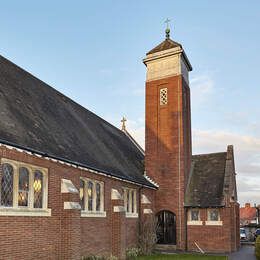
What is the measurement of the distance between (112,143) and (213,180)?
7.87 metres

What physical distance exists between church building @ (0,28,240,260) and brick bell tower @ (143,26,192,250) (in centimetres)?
8

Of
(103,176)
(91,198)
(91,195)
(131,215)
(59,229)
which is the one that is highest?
(103,176)

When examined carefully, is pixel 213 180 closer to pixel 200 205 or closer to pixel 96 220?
pixel 200 205

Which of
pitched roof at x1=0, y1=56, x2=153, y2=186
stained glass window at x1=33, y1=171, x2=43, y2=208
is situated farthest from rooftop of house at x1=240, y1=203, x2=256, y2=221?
stained glass window at x1=33, y1=171, x2=43, y2=208

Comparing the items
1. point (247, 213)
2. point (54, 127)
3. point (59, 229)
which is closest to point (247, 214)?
point (247, 213)

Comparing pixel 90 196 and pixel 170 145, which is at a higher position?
pixel 170 145

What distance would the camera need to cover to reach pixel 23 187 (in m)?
13.8

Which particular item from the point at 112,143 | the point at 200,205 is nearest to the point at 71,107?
the point at 112,143

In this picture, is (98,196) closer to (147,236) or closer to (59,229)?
(59,229)

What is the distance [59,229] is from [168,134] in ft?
47.7

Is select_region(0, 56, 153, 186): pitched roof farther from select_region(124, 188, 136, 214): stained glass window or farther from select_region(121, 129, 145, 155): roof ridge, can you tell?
select_region(121, 129, 145, 155): roof ridge

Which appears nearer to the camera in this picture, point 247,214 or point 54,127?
point 54,127

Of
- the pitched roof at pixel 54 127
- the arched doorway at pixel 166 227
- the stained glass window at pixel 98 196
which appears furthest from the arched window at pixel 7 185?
the arched doorway at pixel 166 227

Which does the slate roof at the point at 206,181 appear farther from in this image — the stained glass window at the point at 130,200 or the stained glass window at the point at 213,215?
the stained glass window at the point at 130,200
